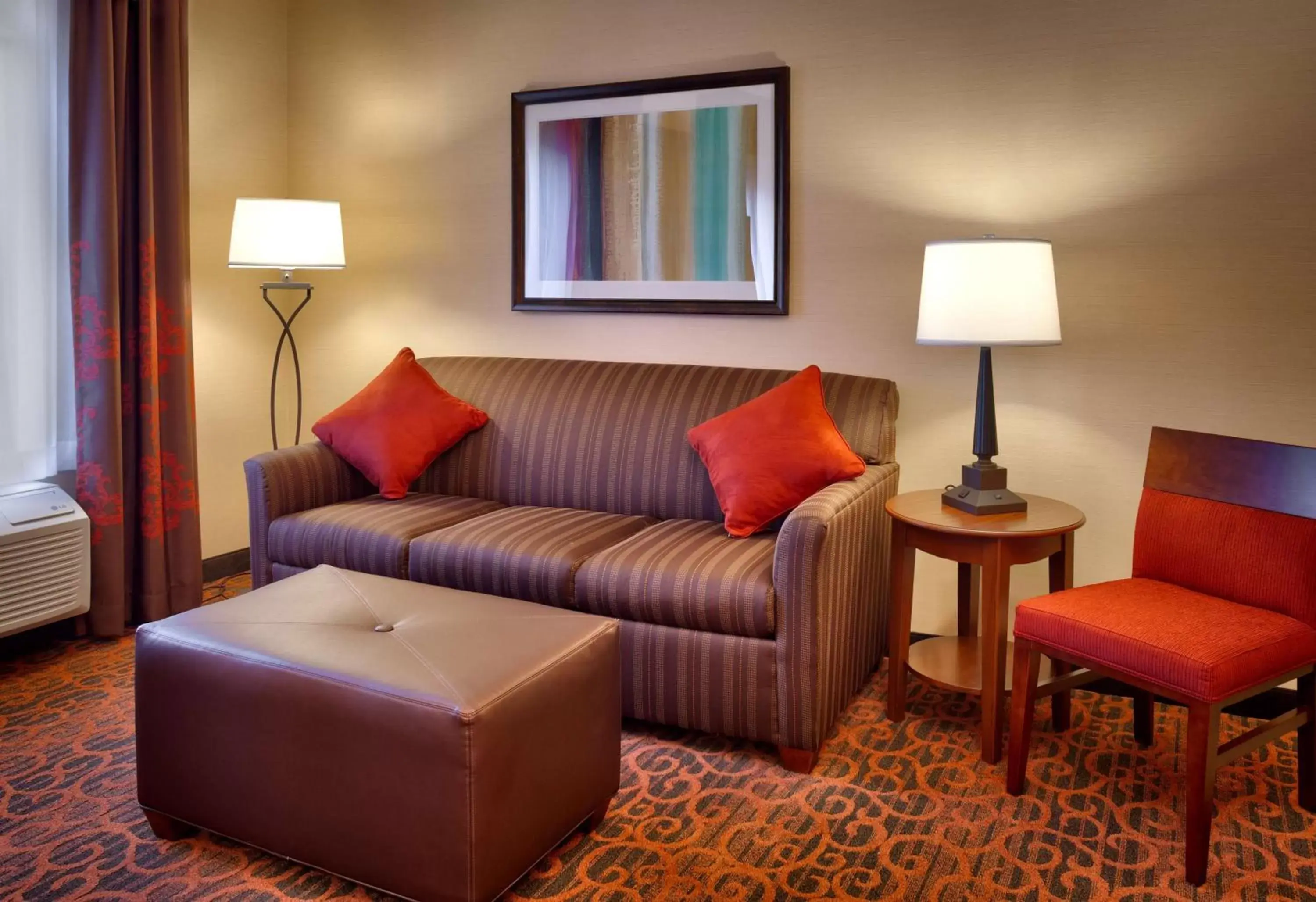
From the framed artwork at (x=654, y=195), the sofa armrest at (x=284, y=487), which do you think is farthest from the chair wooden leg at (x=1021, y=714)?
the sofa armrest at (x=284, y=487)

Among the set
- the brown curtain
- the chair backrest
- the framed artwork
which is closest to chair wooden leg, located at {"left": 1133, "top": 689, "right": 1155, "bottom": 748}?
the chair backrest

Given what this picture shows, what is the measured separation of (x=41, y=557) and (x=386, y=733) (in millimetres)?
1952

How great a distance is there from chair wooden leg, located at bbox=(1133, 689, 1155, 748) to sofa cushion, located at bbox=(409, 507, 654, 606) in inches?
57.1

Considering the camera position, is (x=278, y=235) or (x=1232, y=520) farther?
(x=278, y=235)

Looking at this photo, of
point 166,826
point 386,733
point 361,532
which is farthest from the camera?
point 361,532

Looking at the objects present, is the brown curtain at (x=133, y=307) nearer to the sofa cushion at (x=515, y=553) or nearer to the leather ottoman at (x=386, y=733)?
the sofa cushion at (x=515, y=553)

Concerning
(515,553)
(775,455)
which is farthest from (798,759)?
(515,553)

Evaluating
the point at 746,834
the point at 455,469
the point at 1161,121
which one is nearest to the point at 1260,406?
the point at 1161,121

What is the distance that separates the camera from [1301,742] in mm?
2492

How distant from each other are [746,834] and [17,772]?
177 centimetres

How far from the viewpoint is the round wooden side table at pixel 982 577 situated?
106 inches

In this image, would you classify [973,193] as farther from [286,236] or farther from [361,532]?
[286,236]

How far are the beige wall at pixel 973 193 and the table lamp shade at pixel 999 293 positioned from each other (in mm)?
511

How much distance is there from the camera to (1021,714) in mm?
2549
